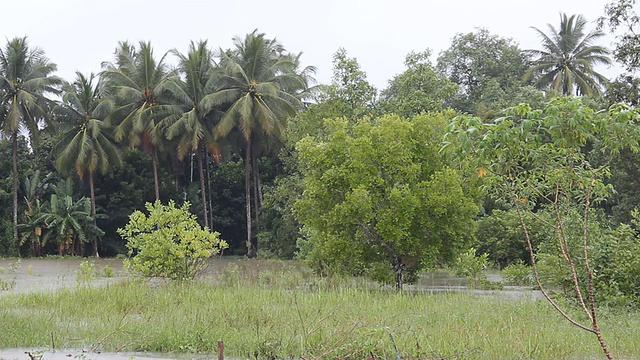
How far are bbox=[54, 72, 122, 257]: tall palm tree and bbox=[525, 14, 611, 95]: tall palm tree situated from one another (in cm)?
2242

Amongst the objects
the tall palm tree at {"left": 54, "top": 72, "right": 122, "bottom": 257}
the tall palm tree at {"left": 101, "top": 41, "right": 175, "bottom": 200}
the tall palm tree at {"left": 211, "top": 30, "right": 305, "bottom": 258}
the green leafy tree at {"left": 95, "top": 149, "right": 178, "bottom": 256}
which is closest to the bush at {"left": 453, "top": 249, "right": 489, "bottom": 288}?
the tall palm tree at {"left": 211, "top": 30, "right": 305, "bottom": 258}

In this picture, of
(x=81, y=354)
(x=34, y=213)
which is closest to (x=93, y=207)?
(x=34, y=213)

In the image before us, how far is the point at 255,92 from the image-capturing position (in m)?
31.3

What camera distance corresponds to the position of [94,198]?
3456cm

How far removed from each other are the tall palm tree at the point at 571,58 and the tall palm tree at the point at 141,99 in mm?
19445

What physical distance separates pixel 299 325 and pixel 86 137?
87.9ft

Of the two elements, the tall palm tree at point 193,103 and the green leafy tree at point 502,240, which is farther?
the tall palm tree at point 193,103

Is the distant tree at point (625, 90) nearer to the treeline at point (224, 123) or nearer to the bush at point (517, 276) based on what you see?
the treeline at point (224, 123)

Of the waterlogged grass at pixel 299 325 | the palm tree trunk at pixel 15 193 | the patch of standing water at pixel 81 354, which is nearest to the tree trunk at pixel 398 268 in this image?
the waterlogged grass at pixel 299 325

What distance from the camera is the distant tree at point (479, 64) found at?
37.4 meters

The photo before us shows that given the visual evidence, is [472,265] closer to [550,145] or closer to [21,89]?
[550,145]

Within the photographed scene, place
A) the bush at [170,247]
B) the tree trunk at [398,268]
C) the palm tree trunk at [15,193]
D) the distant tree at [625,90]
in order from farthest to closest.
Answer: the palm tree trunk at [15,193] < the distant tree at [625,90] < the tree trunk at [398,268] < the bush at [170,247]

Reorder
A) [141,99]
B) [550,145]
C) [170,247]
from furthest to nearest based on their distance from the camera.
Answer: [141,99]
[170,247]
[550,145]

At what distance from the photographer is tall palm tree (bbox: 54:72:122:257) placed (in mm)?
32438
